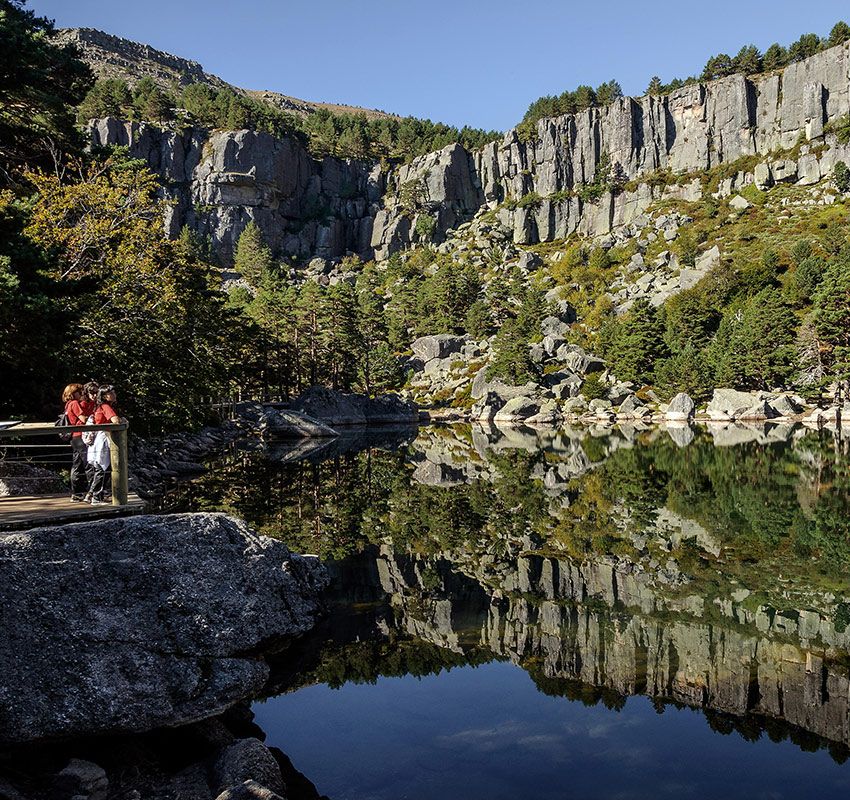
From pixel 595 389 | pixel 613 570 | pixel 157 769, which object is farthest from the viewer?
pixel 595 389

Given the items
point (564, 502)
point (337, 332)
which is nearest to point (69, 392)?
point (564, 502)

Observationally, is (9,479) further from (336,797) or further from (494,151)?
(494,151)

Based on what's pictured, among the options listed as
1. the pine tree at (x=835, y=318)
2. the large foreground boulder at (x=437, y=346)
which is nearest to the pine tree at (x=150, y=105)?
the large foreground boulder at (x=437, y=346)

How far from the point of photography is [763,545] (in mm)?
19641

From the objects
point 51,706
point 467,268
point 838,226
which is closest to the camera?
point 51,706

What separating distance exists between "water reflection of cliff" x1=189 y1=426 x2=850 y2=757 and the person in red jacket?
6.20 metres

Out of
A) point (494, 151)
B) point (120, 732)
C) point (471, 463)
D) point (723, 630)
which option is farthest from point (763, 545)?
point (494, 151)

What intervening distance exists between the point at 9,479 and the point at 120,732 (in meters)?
7.54

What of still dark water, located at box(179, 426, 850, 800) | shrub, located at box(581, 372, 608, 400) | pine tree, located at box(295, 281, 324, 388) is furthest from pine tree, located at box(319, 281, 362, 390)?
still dark water, located at box(179, 426, 850, 800)

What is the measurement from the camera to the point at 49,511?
10.8 metres

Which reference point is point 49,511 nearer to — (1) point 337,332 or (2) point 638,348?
(1) point 337,332

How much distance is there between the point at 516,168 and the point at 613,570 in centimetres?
18641

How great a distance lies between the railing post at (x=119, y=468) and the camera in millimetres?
11422

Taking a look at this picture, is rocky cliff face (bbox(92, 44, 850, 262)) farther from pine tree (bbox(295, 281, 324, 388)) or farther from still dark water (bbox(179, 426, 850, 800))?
still dark water (bbox(179, 426, 850, 800))
